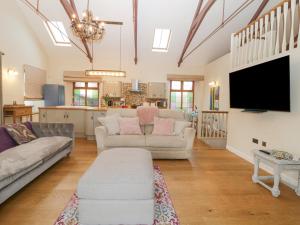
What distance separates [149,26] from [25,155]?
5564mm

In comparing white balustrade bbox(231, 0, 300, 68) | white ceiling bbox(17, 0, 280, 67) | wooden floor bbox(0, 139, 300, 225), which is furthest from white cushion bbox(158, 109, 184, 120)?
white ceiling bbox(17, 0, 280, 67)

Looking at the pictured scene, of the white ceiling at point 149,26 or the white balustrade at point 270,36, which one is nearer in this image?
the white balustrade at point 270,36

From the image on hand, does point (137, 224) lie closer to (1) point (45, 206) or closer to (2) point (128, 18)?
(1) point (45, 206)

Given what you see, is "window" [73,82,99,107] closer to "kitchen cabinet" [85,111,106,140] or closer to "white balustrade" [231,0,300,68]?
"kitchen cabinet" [85,111,106,140]

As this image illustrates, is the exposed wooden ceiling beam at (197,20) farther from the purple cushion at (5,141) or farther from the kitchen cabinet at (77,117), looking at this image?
the purple cushion at (5,141)

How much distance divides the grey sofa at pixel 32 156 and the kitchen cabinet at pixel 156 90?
16.0 ft

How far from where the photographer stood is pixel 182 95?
9.38 m

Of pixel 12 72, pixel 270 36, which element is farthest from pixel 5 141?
pixel 270 36

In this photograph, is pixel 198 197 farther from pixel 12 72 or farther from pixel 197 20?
pixel 12 72

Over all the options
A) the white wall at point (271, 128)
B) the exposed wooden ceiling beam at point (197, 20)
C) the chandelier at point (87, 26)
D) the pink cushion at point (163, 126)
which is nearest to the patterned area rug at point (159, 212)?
the pink cushion at point (163, 126)

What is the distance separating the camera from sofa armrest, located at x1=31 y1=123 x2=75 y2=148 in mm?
3950

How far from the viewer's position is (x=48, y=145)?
3.21m

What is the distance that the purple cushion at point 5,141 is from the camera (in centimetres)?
303

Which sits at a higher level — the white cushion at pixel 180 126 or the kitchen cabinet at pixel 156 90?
the kitchen cabinet at pixel 156 90
